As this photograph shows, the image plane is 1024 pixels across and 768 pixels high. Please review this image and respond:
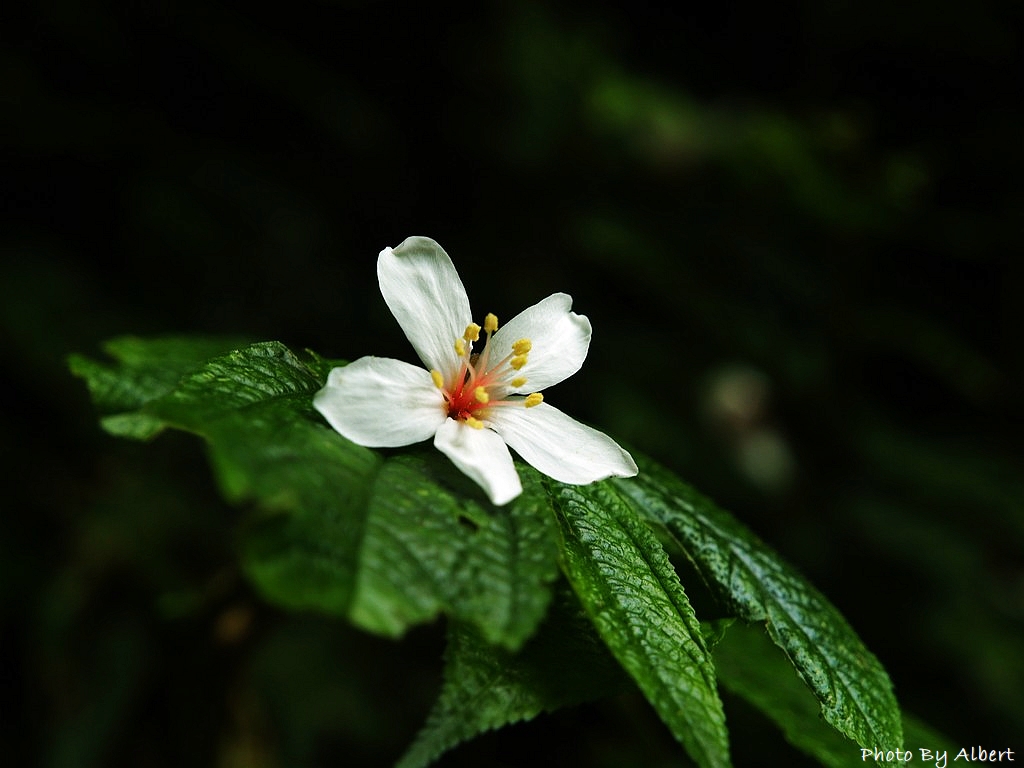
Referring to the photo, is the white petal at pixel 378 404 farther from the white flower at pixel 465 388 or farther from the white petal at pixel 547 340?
the white petal at pixel 547 340

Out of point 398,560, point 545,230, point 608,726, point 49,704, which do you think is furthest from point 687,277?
point 398,560

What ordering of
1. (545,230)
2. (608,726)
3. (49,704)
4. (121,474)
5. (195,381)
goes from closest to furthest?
(195,381)
(608,726)
(49,704)
(121,474)
(545,230)

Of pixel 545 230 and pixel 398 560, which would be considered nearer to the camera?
pixel 398 560

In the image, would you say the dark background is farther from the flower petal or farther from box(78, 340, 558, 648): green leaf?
box(78, 340, 558, 648): green leaf

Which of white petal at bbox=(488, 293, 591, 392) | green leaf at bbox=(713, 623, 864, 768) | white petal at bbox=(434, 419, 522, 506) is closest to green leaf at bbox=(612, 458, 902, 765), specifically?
green leaf at bbox=(713, 623, 864, 768)

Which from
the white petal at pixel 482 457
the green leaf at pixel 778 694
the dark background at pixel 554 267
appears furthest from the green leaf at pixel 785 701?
the dark background at pixel 554 267

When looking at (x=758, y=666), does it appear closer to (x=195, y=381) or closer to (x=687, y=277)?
(x=195, y=381)

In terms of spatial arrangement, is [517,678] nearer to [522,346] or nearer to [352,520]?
[352,520]

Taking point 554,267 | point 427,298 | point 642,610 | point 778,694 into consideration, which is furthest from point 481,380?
point 554,267
